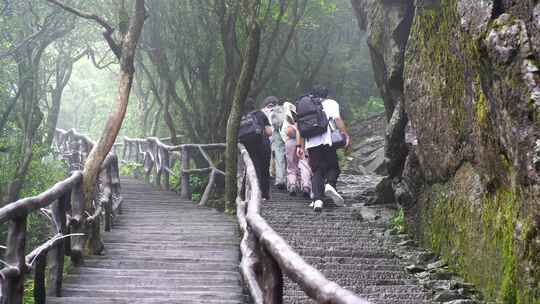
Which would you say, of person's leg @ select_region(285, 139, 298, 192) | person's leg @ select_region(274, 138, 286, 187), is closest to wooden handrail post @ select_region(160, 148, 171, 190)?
person's leg @ select_region(274, 138, 286, 187)

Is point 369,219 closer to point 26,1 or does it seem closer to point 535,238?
point 535,238

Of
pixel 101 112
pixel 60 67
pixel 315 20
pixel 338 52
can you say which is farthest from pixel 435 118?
pixel 101 112

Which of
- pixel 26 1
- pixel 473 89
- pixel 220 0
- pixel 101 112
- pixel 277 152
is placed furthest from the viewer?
pixel 101 112

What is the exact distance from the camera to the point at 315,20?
19.7 m

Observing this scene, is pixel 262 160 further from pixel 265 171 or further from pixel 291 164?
pixel 291 164

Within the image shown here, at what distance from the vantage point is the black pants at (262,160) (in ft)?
38.7

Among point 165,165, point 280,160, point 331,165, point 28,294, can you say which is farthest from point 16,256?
point 165,165

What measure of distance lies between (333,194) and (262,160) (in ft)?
5.21

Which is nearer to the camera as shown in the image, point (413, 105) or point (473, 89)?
point (473, 89)

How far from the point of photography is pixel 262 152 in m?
11.9

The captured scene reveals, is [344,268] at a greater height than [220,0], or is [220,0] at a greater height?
[220,0]

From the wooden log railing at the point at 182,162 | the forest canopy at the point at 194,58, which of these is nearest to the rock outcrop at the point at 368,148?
the forest canopy at the point at 194,58

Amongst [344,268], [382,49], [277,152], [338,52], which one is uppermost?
[338,52]

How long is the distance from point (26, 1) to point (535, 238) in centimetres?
1449
